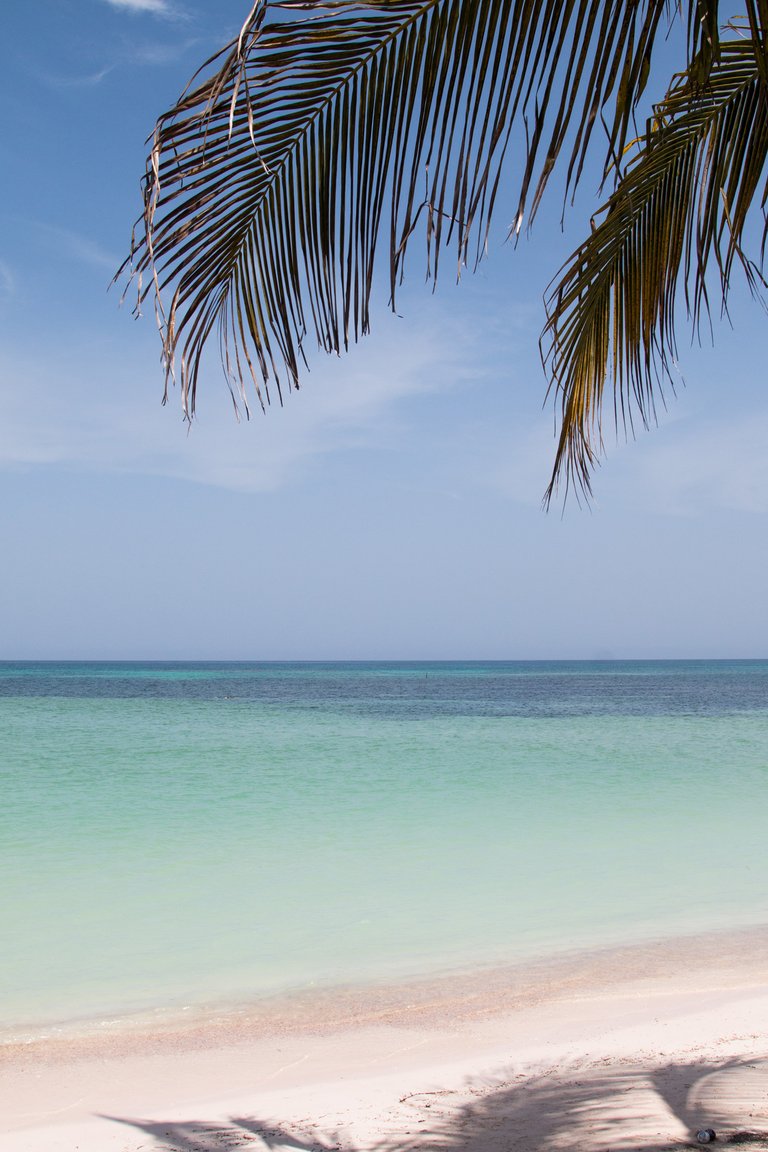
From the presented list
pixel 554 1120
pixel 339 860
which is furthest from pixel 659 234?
pixel 339 860

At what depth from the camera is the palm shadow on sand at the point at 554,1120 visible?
2307mm

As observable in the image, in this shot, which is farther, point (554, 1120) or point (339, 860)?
point (339, 860)

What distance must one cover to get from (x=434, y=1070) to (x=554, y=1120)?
64 cm

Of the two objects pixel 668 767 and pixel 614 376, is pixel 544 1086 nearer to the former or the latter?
pixel 614 376

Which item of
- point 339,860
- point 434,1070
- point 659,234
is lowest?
point 339,860

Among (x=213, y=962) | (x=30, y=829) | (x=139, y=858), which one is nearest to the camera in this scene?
(x=213, y=962)

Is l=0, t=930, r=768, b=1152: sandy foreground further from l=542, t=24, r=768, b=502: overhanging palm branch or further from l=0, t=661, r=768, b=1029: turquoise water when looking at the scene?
l=542, t=24, r=768, b=502: overhanging palm branch

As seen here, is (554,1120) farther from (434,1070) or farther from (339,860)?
(339,860)

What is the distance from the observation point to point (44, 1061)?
3.21 metres

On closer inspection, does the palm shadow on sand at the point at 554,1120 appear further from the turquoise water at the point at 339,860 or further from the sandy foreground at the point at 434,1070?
the turquoise water at the point at 339,860

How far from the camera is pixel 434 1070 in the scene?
3016 mm

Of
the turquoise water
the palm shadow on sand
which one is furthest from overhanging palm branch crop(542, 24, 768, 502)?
the turquoise water

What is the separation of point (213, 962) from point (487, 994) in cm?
138

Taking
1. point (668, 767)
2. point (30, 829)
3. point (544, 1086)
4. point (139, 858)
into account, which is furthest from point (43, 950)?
point (668, 767)
